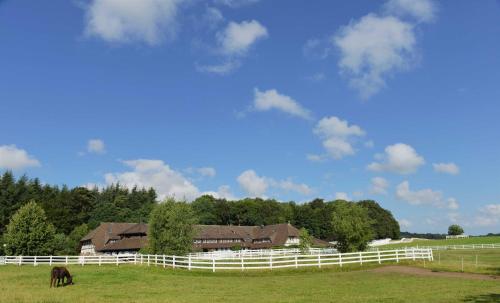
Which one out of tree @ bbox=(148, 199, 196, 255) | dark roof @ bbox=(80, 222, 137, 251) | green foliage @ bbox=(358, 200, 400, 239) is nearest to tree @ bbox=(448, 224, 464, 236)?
green foliage @ bbox=(358, 200, 400, 239)

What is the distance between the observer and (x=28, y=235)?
48312 mm

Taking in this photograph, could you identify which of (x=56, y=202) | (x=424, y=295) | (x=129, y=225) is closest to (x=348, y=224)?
(x=424, y=295)

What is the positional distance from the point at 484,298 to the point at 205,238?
221ft

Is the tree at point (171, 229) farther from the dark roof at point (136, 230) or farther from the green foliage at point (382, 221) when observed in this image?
the green foliage at point (382, 221)

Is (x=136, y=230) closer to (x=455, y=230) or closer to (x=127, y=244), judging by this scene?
(x=127, y=244)

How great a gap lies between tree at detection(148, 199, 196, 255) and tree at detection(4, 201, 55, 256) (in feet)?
58.1

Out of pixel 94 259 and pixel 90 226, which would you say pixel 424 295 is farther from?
pixel 90 226

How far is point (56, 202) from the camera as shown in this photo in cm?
9356

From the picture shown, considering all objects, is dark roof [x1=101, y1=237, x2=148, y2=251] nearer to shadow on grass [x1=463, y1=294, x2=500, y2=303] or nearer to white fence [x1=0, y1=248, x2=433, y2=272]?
white fence [x1=0, y1=248, x2=433, y2=272]

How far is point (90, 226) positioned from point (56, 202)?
9456mm

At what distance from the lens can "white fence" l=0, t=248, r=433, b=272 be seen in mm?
30609

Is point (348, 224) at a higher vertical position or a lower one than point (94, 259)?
higher

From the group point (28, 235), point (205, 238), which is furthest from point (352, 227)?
point (205, 238)

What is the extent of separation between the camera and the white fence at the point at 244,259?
30.6 meters
